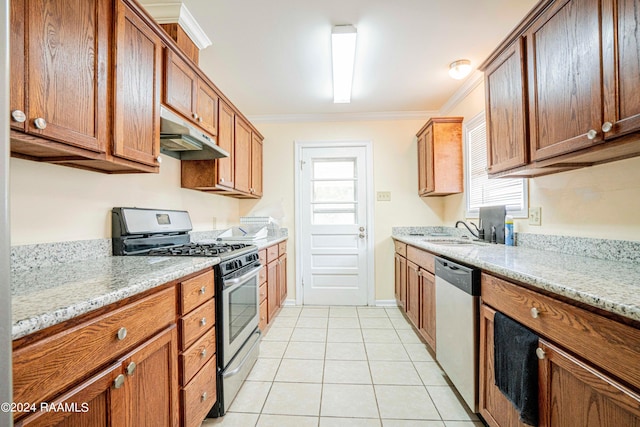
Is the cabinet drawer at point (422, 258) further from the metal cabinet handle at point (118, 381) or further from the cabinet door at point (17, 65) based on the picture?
the cabinet door at point (17, 65)

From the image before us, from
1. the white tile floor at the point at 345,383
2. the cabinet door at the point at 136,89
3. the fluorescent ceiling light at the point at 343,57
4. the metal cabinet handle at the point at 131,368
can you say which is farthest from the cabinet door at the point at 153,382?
the fluorescent ceiling light at the point at 343,57

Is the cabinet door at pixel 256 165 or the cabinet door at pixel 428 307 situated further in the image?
the cabinet door at pixel 256 165

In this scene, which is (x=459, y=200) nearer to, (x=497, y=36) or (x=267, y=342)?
(x=497, y=36)

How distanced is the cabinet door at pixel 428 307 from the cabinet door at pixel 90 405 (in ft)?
6.29

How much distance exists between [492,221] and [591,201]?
0.84m

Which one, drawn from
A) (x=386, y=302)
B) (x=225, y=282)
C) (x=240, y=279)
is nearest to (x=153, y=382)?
(x=225, y=282)

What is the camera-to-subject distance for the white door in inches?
140

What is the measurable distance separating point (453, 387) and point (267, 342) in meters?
1.50

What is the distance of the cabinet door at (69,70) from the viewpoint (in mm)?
938

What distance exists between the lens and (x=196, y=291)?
1.35 meters

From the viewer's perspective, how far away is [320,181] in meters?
3.62

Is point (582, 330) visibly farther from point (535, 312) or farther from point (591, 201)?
point (591, 201)

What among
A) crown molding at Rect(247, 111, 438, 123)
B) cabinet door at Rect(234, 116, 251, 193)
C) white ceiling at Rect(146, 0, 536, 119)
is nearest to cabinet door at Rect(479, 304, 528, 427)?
white ceiling at Rect(146, 0, 536, 119)

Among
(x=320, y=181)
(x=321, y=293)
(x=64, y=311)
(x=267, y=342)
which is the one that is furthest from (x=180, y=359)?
(x=320, y=181)
